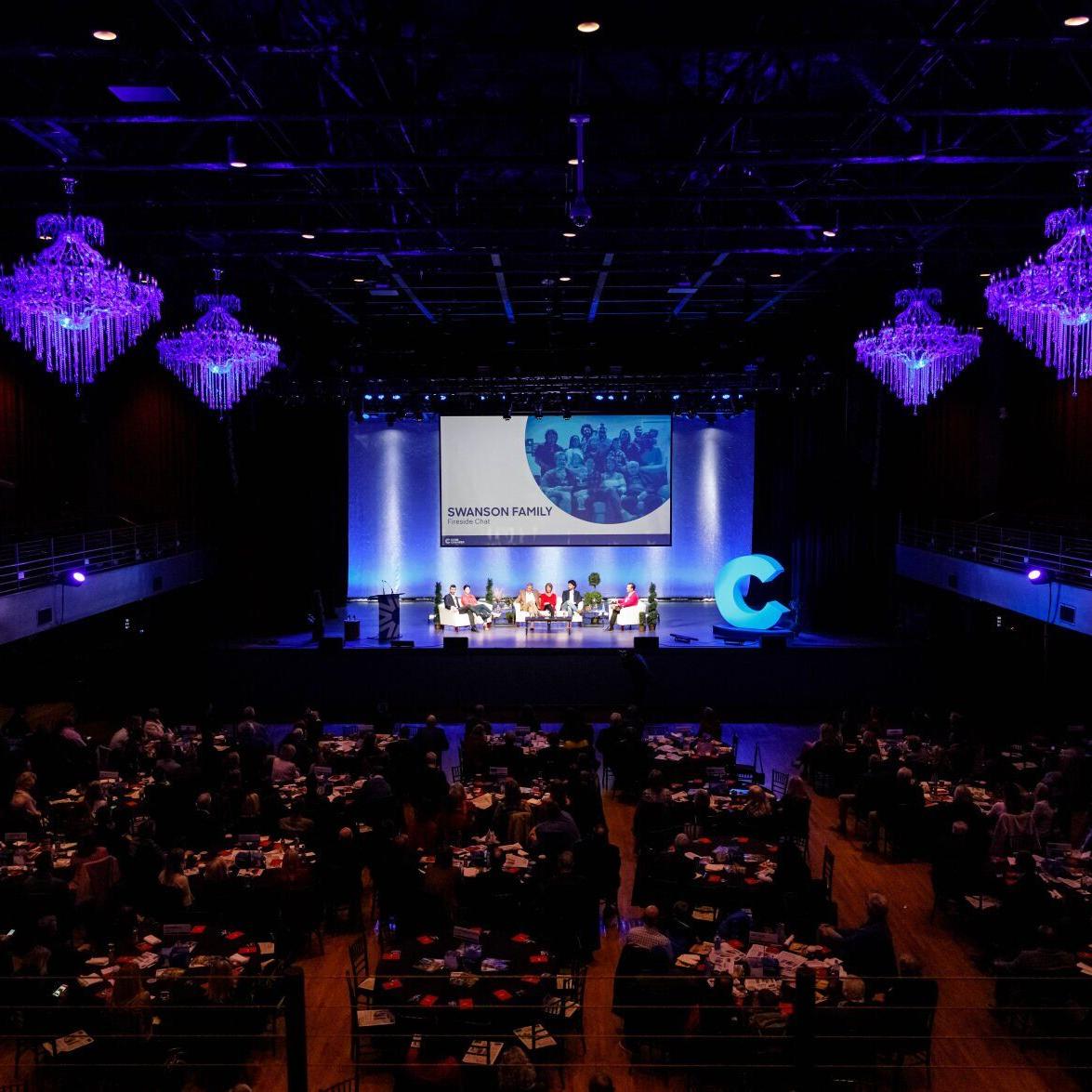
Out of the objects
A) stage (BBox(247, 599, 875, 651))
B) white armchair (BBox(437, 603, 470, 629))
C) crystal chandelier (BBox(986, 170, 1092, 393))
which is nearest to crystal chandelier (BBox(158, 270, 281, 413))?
stage (BBox(247, 599, 875, 651))

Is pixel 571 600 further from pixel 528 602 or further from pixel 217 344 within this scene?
pixel 217 344

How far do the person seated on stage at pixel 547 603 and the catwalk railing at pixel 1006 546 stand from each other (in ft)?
23.1

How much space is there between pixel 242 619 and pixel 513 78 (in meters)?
13.0

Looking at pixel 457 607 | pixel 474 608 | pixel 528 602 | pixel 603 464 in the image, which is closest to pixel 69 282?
pixel 457 607

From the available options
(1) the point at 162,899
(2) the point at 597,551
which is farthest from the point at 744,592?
(1) the point at 162,899

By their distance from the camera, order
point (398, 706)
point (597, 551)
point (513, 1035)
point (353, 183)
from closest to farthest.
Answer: point (513, 1035) → point (353, 183) → point (398, 706) → point (597, 551)

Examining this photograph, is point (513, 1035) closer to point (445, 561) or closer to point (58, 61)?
point (58, 61)

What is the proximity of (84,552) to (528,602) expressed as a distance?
9.05 meters

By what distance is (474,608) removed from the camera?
20516 millimetres

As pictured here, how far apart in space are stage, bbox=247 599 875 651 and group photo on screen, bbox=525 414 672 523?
2550 mm

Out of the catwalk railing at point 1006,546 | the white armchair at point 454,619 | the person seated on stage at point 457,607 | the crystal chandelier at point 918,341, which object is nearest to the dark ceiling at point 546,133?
the crystal chandelier at point 918,341

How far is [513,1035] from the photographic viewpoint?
19.9ft

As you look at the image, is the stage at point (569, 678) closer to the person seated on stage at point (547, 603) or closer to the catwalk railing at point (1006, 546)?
the catwalk railing at point (1006, 546)

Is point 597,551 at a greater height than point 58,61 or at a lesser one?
lesser
